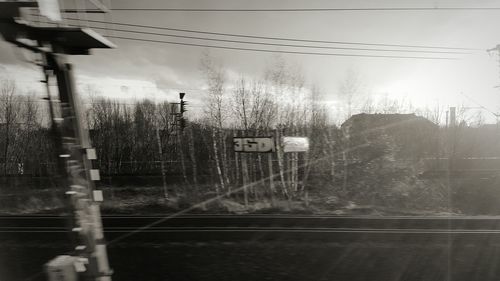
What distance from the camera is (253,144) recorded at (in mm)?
20797

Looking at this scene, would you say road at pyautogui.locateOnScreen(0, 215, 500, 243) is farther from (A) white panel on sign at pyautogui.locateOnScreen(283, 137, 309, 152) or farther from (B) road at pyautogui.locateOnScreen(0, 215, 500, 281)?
(A) white panel on sign at pyautogui.locateOnScreen(283, 137, 309, 152)

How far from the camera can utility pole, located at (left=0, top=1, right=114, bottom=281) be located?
141 inches

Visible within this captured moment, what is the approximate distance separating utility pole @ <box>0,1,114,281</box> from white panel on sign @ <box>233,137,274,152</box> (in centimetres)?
1634

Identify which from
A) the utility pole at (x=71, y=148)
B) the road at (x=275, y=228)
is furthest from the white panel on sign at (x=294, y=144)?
the utility pole at (x=71, y=148)

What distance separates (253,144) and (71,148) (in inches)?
677

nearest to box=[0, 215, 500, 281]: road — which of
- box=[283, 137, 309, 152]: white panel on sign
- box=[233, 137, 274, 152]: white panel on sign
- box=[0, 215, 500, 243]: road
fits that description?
box=[0, 215, 500, 243]: road

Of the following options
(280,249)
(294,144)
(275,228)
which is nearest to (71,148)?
(280,249)

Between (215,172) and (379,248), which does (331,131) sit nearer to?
(215,172)

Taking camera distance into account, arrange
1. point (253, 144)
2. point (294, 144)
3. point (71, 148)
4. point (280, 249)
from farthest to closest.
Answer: point (294, 144)
point (253, 144)
point (280, 249)
point (71, 148)

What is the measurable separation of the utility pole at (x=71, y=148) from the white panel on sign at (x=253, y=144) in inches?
643

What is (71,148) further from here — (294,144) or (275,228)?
(294,144)

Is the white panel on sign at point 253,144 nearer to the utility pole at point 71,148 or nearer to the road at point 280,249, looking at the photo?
the road at point 280,249

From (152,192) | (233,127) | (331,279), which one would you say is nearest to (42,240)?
(331,279)

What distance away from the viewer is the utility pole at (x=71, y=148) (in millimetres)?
3592
